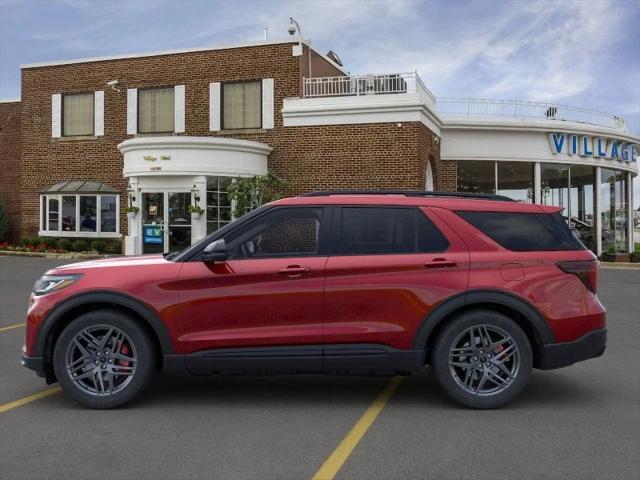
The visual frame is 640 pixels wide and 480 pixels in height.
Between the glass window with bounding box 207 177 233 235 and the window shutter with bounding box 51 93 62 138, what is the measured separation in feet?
28.2

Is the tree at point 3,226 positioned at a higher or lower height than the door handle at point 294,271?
higher

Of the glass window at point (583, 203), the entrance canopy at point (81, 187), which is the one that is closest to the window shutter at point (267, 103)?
the entrance canopy at point (81, 187)

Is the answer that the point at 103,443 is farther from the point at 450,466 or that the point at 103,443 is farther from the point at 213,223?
the point at 213,223

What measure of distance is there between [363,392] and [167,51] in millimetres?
21108

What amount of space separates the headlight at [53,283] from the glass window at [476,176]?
2131 cm

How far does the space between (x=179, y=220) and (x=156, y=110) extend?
546 centimetres

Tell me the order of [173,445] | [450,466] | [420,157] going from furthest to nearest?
[420,157] < [173,445] < [450,466]

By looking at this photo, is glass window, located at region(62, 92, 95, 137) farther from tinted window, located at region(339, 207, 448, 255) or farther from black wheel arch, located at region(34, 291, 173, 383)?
tinted window, located at region(339, 207, 448, 255)

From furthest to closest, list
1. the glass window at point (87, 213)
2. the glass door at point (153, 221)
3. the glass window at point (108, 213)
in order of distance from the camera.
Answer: the glass window at point (87, 213), the glass window at point (108, 213), the glass door at point (153, 221)

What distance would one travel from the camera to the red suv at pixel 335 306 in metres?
5.03

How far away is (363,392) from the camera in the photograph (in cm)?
573

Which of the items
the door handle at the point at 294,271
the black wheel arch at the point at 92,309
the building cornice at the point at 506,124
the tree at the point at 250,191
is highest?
the building cornice at the point at 506,124

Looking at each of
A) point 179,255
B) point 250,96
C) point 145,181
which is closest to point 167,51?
point 250,96

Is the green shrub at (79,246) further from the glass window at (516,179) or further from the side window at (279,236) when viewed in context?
the side window at (279,236)
